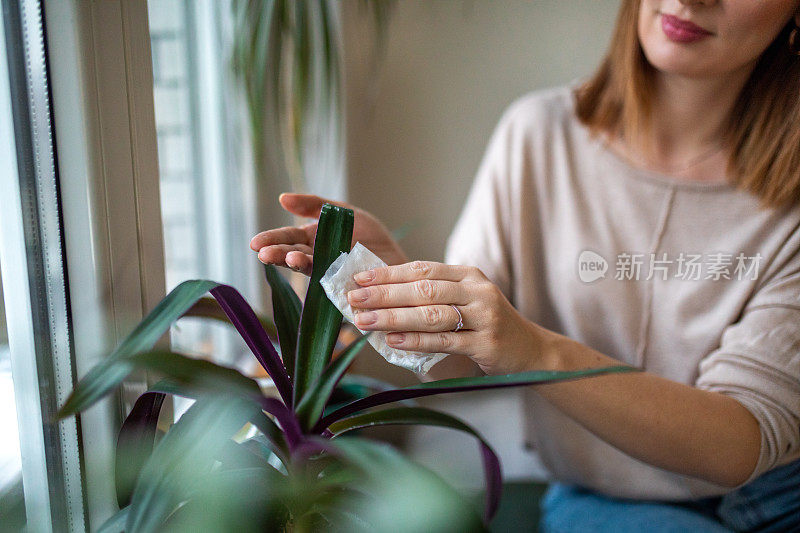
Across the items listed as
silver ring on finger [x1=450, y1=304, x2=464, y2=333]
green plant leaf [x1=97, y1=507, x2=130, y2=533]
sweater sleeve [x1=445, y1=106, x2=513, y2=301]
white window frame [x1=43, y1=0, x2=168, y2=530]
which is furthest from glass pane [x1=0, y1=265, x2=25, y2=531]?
sweater sleeve [x1=445, y1=106, x2=513, y2=301]

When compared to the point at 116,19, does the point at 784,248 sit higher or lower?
lower

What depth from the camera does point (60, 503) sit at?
536mm

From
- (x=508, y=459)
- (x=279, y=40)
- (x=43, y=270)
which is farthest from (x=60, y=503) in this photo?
(x=508, y=459)

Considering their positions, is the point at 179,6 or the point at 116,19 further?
the point at 179,6

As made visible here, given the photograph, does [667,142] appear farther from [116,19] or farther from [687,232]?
[116,19]

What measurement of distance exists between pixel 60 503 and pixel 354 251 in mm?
376

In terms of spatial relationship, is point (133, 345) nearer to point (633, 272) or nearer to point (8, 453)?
point (8, 453)

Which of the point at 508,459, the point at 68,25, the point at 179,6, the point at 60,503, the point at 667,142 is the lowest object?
the point at 508,459

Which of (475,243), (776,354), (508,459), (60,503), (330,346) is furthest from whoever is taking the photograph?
(508,459)

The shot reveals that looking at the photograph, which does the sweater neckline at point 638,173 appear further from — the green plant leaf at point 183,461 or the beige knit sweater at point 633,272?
the green plant leaf at point 183,461

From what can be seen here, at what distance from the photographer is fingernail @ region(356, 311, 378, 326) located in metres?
0.44

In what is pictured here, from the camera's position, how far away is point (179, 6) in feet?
3.28

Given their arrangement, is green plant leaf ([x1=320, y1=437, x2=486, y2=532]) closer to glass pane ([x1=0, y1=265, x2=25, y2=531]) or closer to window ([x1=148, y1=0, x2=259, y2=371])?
glass pane ([x1=0, y1=265, x2=25, y2=531])

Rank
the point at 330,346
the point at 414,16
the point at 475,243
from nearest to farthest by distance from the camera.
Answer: the point at 330,346
the point at 475,243
the point at 414,16
